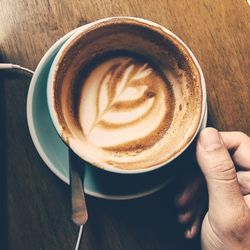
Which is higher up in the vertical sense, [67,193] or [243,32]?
[243,32]

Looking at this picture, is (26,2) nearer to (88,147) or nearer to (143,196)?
(88,147)

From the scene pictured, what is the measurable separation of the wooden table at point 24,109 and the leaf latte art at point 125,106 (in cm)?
10

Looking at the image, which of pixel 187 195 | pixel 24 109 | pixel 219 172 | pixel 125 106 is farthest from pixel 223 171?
pixel 24 109

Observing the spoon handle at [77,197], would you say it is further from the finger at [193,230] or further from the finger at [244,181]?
the finger at [244,181]

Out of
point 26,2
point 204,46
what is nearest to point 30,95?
point 26,2

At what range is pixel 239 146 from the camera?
882 mm

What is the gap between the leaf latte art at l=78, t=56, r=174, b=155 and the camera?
85 centimetres

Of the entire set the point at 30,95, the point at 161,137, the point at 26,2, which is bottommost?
the point at 161,137

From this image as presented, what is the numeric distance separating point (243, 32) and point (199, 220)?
0.40 m

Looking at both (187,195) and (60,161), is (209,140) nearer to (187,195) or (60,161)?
(187,195)

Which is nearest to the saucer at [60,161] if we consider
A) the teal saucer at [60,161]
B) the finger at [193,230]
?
the teal saucer at [60,161]

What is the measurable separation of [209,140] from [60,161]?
28 cm

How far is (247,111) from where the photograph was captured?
3.00 feet

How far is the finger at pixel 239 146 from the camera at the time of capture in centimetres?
87
